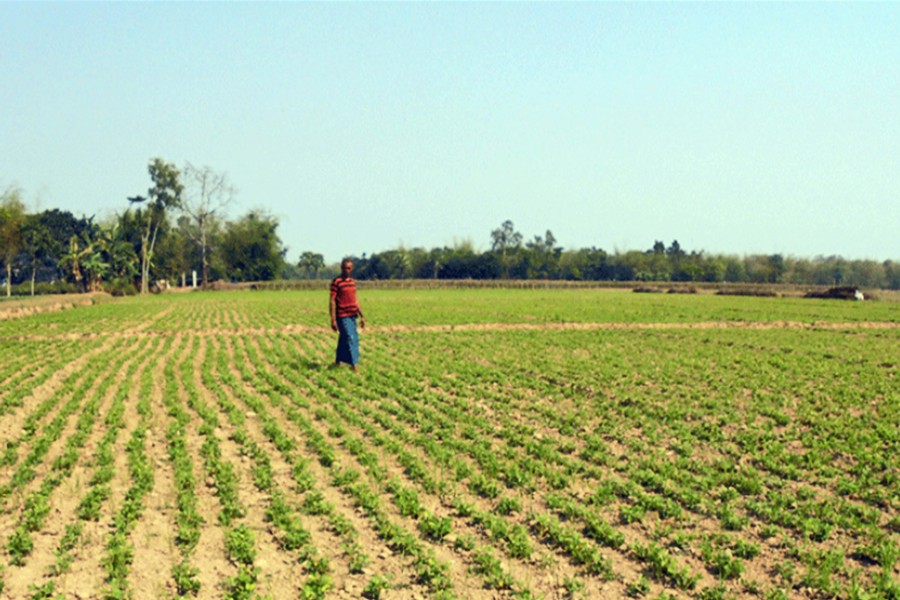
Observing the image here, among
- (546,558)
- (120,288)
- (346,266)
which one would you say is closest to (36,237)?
(120,288)

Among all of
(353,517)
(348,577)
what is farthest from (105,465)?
(348,577)

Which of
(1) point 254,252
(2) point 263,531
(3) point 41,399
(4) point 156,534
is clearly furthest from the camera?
(1) point 254,252

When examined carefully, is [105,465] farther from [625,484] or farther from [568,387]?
[568,387]

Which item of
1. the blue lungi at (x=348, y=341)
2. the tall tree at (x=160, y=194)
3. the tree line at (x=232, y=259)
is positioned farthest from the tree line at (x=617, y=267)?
the blue lungi at (x=348, y=341)

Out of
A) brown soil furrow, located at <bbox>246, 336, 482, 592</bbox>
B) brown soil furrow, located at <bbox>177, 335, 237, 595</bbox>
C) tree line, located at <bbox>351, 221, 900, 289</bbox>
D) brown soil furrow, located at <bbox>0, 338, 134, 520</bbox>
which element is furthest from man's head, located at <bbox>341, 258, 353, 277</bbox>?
tree line, located at <bbox>351, 221, 900, 289</bbox>

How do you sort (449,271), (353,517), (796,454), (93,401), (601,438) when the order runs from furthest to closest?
(449,271)
(93,401)
(601,438)
(796,454)
(353,517)

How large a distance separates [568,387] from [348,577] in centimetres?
930

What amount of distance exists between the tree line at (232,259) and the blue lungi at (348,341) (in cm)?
5349

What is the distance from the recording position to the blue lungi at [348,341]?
52.2 ft

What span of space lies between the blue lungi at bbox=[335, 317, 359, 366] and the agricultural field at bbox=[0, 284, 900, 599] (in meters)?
0.41

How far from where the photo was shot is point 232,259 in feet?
344

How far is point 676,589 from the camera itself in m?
5.61

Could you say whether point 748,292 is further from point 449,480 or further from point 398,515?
point 398,515

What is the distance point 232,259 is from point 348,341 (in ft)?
305
